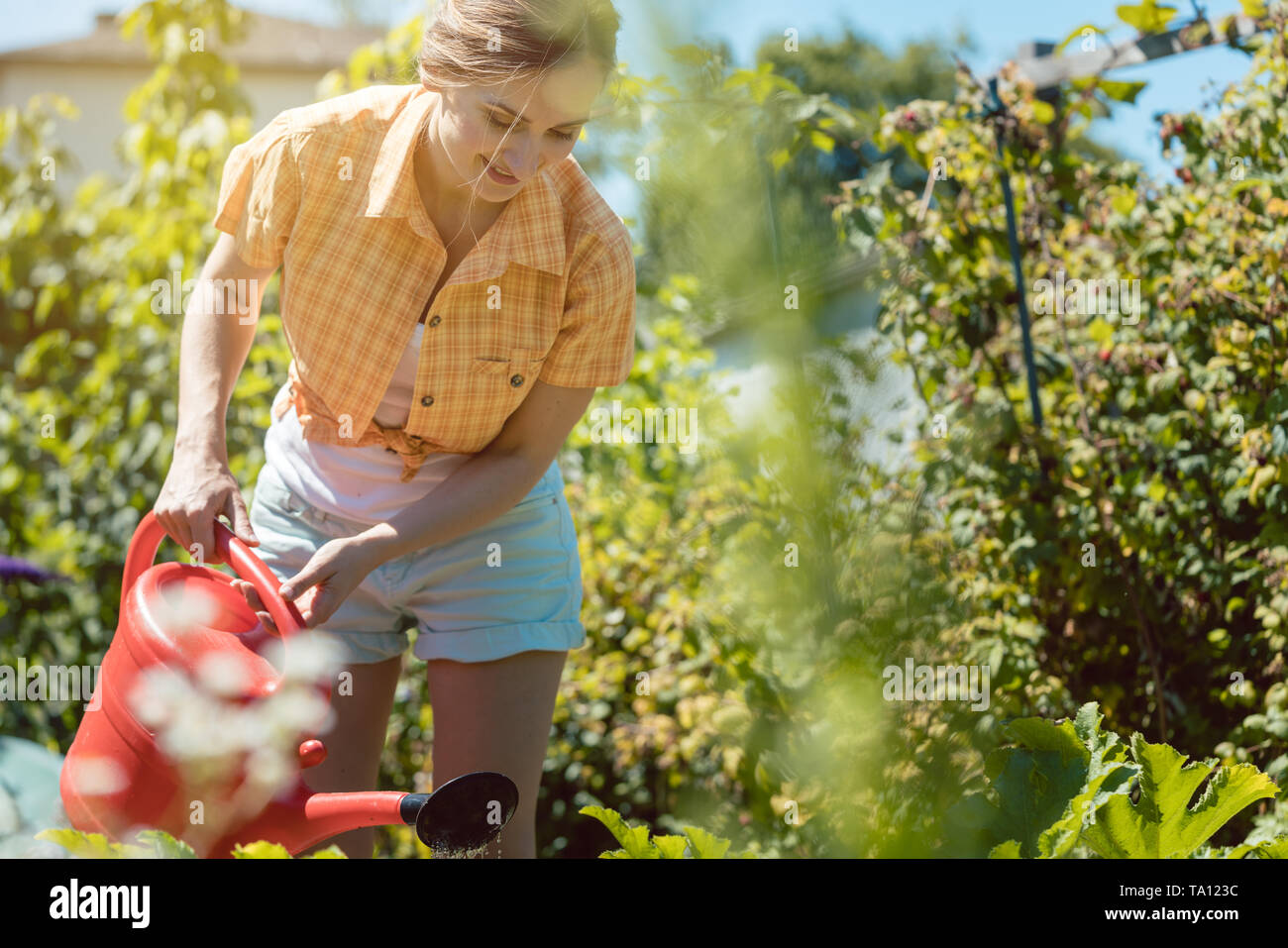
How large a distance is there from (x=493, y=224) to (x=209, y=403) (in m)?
0.46

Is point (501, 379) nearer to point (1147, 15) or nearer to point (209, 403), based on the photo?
point (209, 403)

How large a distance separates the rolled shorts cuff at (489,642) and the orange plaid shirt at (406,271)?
28 centimetres

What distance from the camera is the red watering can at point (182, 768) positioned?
3.93 ft

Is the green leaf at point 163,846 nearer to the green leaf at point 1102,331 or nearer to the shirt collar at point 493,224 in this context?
the shirt collar at point 493,224

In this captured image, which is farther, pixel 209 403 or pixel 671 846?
pixel 209 403

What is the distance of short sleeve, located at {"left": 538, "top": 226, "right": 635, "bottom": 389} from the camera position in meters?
1.64

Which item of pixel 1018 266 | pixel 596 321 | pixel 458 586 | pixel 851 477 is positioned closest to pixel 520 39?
pixel 596 321

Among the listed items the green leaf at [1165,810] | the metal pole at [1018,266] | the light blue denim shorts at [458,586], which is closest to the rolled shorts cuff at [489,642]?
the light blue denim shorts at [458,586]

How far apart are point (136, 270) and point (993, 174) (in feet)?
9.49

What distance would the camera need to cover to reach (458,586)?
66.6 inches

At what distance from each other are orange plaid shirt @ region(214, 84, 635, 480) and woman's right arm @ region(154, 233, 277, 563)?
0.05m

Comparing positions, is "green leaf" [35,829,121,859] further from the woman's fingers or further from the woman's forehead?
the woman's forehead

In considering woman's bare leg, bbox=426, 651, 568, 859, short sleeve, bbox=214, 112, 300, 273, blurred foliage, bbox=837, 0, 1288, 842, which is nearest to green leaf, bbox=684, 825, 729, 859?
woman's bare leg, bbox=426, 651, 568, 859
